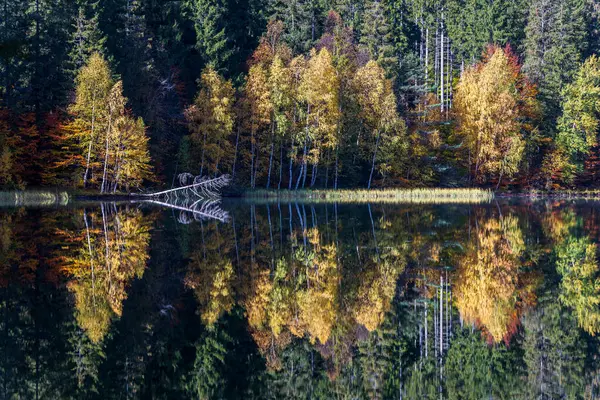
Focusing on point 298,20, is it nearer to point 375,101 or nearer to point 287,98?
point 375,101

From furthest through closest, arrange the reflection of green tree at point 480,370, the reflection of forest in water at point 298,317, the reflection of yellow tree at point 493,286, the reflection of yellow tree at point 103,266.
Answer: the reflection of yellow tree at point 103,266 → the reflection of yellow tree at point 493,286 → the reflection of forest in water at point 298,317 → the reflection of green tree at point 480,370

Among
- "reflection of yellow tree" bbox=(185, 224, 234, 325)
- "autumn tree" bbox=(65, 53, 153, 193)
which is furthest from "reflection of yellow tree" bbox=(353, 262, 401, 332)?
"autumn tree" bbox=(65, 53, 153, 193)

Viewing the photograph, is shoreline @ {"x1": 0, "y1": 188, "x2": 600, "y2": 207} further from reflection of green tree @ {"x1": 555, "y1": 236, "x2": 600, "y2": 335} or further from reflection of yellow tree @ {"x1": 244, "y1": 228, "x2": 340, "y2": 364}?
reflection of yellow tree @ {"x1": 244, "y1": 228, "x2": 340, "y2": 364}

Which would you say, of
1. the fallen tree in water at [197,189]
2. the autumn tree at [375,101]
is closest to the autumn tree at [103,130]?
the fallen tree in water at [197,189]

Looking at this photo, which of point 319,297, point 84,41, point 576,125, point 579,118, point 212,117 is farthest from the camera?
point 579,118

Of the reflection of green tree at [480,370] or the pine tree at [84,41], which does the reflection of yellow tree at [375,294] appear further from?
the pine tree at [84,41]

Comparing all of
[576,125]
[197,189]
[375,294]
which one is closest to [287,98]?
[197,189]
